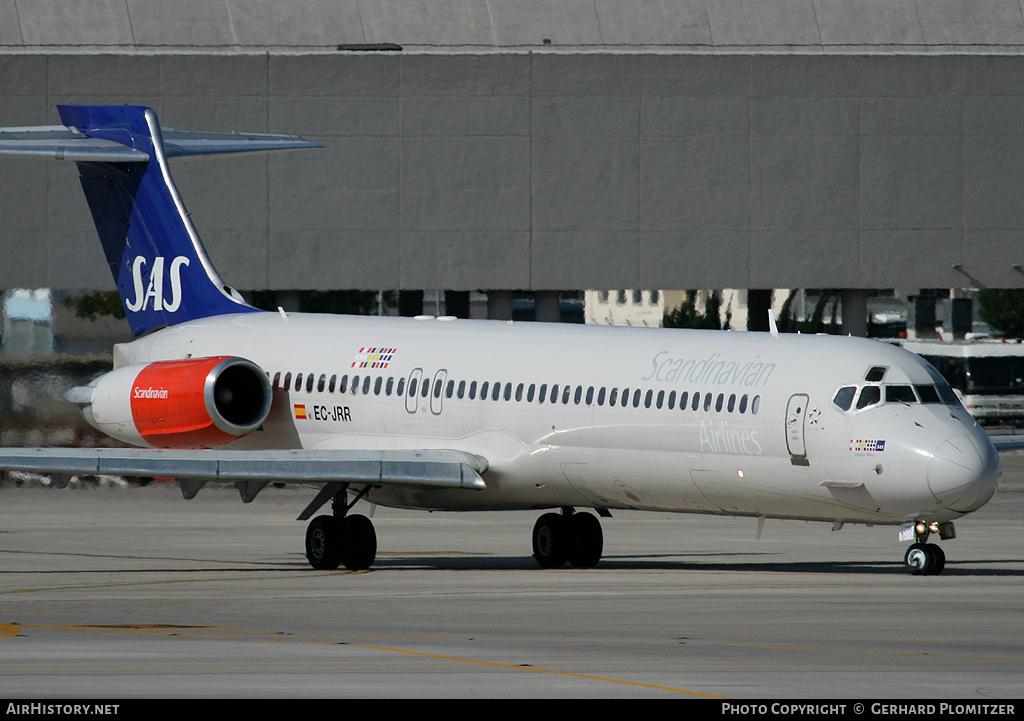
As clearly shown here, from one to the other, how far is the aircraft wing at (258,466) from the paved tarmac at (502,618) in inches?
49.8

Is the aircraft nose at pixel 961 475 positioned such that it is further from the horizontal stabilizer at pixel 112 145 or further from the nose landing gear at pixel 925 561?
the horizontal stabilizer at pixel 112 145

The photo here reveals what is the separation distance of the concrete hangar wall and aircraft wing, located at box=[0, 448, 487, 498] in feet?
60.2

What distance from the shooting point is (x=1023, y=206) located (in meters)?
42.9

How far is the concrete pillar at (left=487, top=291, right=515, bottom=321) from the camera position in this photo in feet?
142

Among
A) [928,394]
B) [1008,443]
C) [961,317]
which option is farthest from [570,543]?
[961,317]

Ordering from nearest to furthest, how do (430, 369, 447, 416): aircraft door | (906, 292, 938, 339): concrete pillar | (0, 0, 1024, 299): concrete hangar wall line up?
(430, 369, 447, 416): aircraft door < (0, 0, 1024, 299): concrete hangar wall < (906, 292, 938, 339): concrete pillar

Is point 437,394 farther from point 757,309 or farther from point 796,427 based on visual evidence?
point 757,309

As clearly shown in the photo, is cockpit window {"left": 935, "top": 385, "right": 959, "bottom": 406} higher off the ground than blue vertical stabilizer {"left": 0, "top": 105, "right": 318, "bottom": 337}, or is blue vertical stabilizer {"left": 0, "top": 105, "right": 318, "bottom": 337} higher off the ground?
blue vertical stabilizer {"left": 0, "top": 105, "right": 318, "bottom": 337}

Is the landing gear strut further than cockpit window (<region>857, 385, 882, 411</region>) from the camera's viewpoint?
Yes

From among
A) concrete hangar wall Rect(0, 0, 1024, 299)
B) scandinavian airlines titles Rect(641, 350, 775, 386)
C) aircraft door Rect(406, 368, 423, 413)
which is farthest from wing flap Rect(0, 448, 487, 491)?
concrete hangar wall Rect(0, 0, 1024, 299)

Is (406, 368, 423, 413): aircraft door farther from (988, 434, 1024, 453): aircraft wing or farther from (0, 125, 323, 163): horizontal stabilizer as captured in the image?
(988, 434, 1024, 453): aircraft wing

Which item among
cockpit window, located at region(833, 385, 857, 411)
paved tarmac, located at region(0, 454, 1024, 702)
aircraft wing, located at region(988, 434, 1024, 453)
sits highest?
cockpit window, located at region(833, 385, 857, 411)

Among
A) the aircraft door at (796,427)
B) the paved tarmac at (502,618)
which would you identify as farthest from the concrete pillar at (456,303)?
the aircraft door at (796,427)

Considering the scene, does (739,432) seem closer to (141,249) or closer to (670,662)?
(670,662)
